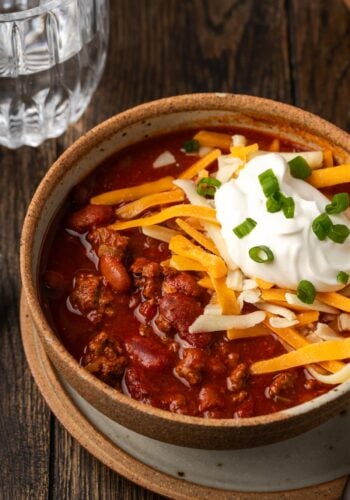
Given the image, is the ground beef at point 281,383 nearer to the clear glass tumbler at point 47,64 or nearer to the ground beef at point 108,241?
the ground beef at point 108,241

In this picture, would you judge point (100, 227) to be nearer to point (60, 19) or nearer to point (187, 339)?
point (187, 339)

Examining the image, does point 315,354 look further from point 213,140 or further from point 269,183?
point 213,140

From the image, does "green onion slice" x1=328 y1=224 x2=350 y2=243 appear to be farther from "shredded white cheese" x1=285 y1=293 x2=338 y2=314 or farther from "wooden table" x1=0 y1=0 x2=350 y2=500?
"wooden table" x1=0 y1=0 x2=350 y2=500

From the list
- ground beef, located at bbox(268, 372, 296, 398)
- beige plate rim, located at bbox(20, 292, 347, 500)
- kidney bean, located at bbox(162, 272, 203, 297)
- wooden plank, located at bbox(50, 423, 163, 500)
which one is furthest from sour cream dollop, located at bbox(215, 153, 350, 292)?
wooden plank, located at bbox(50, 423, 163, 500)

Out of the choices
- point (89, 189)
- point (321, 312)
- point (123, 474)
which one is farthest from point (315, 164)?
point (123, 474)

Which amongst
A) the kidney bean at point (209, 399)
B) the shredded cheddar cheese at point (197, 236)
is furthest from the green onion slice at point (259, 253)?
the kidney bean at point (209, 399)

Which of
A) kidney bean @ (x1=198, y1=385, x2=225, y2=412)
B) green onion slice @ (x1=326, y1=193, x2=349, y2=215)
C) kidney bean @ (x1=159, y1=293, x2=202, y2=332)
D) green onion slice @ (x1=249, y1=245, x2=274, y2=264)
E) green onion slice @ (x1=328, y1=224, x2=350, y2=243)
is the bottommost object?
kidney bean @ (x1=198, y1=385, x2=225, y2=412)
